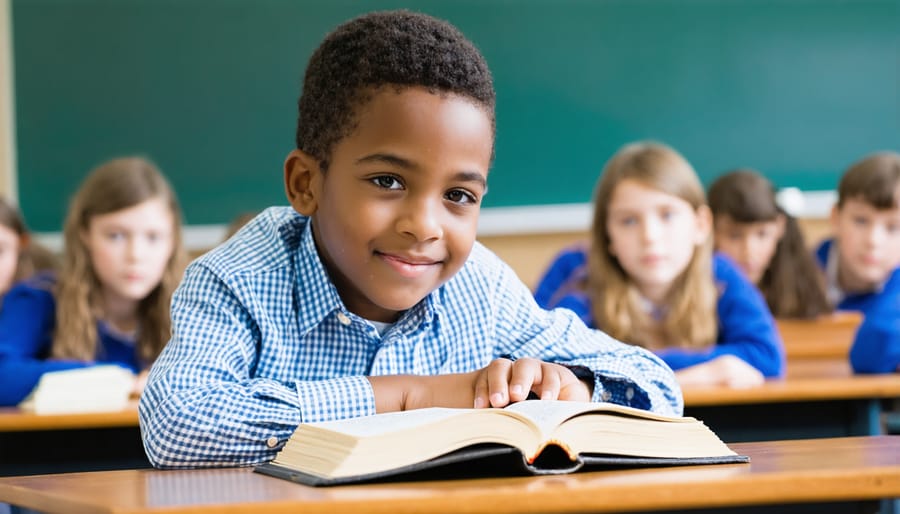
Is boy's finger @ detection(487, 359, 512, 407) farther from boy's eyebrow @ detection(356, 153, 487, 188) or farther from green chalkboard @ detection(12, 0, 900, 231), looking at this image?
green chalkboard @ detection(12, 0, 900, 231)

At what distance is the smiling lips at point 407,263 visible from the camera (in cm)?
133

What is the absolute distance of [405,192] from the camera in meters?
1.28

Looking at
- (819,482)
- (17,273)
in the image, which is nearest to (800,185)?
(17,273)

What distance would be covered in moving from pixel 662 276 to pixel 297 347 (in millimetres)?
1869

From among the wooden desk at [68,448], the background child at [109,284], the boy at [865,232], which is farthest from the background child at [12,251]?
the boy at [865,232]

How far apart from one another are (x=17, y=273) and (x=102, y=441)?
1.74 m

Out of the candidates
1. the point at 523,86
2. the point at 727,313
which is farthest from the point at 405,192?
the point at 523,86

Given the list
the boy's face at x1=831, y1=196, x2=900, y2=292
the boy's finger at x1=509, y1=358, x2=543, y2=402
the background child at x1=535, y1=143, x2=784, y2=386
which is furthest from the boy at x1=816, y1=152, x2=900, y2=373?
the boy's finger at x1=509, y1=358, x2=543, y2=402

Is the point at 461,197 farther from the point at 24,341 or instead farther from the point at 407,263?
the point at 24,341

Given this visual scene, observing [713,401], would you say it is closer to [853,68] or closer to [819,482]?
[819,482]

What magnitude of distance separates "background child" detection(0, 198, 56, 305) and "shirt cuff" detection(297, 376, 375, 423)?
253cm

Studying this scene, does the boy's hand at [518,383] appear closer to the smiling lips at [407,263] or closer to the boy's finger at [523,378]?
the boy's finger at [523,378]

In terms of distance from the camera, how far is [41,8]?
14.2ft

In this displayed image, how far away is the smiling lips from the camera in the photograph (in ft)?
4.38
